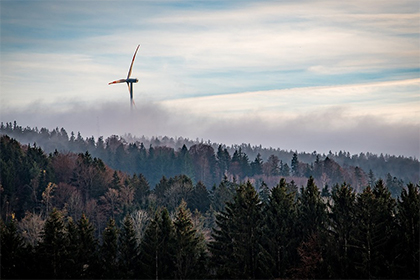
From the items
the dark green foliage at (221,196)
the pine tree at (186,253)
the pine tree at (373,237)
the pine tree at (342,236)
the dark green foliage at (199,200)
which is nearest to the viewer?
the pine tree at (373,237)

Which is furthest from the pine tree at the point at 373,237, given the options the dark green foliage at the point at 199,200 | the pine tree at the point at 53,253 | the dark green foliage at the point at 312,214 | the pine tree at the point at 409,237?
the dark green foliage at the point at 199,200

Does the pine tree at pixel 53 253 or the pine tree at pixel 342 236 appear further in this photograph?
the pine tree at pixel 53 253

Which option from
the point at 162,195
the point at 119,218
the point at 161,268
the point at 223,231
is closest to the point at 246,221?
the point at 223,231

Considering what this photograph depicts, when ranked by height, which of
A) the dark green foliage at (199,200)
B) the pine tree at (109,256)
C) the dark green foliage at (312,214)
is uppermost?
the dark green foliage at (199,200)

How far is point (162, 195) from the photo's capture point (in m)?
130

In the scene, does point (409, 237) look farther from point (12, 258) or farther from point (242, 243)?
point (12, 258)

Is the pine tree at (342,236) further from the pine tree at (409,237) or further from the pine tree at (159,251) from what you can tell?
the pine tree at (159,251)

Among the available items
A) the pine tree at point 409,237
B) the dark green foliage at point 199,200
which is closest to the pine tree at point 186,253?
the pine tree at point 409,237

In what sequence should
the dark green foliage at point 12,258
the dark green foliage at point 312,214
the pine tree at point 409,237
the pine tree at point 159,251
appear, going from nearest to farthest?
the pine tree at point 409,237
the dark green foliage at point 12,258
the pine tree at point 159,251
the dark green foliage at point 312,214

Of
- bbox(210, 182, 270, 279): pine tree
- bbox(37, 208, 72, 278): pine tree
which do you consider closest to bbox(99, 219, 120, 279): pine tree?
bbox(37, 208, 72, 278): pine tree

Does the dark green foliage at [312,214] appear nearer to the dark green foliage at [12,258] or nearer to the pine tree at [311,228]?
the pine tree at [311,228]

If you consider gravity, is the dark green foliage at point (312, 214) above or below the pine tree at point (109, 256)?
above

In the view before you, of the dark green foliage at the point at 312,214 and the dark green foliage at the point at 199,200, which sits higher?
the dark green foliage at the point at 199,200

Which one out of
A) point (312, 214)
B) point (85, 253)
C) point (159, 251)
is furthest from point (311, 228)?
point (85, 253)
